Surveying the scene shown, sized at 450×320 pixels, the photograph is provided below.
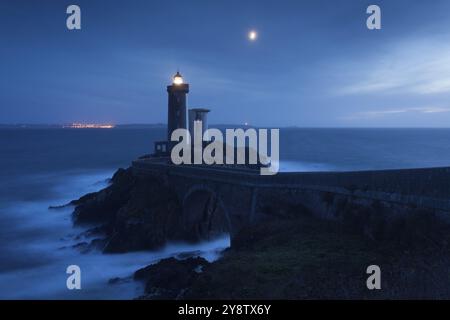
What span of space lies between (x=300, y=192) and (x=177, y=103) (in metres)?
20.1

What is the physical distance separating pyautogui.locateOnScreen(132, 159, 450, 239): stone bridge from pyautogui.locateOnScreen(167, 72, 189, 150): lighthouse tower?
28.1 ft

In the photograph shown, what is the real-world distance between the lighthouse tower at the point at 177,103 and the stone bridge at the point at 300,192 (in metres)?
8.57

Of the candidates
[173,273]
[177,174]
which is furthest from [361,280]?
[177,174]

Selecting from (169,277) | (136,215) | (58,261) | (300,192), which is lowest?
(58,261)

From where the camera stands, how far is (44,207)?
36.0 m

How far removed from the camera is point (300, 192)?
17.8m

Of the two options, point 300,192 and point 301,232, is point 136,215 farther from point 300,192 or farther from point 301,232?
point 301,232

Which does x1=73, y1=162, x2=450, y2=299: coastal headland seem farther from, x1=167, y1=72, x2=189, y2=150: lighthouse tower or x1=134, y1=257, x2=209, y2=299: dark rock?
x1=167, y1=72, x2=189, y2=150: lighthouse tower

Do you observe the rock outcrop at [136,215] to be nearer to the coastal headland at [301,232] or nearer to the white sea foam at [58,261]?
the coastal headland at [301,232]

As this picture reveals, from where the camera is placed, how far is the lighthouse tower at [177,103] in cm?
3469

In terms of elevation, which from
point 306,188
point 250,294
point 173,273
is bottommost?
point 173,273

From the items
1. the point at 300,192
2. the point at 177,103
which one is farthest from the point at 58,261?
the point at 177,103
